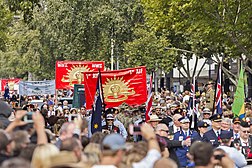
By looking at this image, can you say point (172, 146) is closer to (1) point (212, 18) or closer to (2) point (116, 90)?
(2) point (116, 90)

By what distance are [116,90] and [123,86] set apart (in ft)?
0.77

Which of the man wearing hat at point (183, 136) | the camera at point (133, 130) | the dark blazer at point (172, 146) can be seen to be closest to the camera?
the camera at point (133, 130)

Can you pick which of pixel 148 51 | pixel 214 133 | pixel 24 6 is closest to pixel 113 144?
pixel 214 133

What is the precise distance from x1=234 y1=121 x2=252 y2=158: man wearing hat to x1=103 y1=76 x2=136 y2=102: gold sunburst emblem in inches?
233

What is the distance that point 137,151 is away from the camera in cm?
837

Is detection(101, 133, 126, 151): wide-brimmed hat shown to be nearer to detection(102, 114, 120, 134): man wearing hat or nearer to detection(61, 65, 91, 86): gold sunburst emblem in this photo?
detection(102, 114, 120, 134): man wearing hat

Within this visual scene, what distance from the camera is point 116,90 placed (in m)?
20.7

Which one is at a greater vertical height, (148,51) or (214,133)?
(148,51)

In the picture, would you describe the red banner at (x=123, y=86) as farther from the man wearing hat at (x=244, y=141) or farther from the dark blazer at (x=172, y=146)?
the dark blazer at (x=172, y=146)

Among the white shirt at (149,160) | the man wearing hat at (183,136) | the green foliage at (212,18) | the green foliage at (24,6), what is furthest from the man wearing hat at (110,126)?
the white shirt at (149,160)

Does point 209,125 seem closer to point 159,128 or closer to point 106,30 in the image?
point 159,128

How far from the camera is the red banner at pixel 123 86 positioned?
2070 cm

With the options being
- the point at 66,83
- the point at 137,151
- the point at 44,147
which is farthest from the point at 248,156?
the point at 66,83

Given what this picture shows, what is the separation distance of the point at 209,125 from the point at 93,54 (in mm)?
29015
